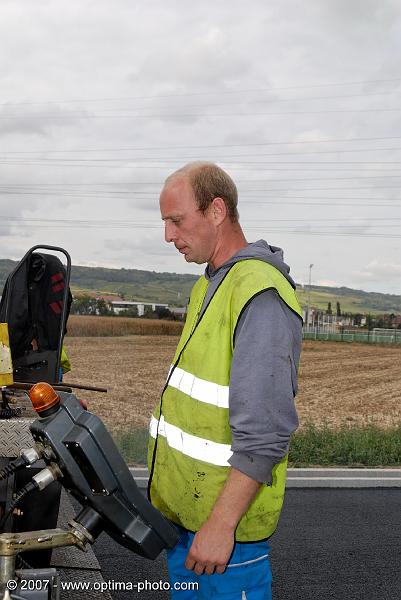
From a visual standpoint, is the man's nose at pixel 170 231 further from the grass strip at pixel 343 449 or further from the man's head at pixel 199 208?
the grass strip at pixel 343 449

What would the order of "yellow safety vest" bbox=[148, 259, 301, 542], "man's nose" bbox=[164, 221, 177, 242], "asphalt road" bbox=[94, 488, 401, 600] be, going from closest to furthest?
"yellow safety vest" bbox=[148, 259, 301, 542] < "man's nose" bbox=[164, 221, 177, 242] < "asphalt road" bbox=[94, 488, 401, 600]

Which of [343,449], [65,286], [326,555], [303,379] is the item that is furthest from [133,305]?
[65,286]

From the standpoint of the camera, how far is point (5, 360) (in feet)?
11.9

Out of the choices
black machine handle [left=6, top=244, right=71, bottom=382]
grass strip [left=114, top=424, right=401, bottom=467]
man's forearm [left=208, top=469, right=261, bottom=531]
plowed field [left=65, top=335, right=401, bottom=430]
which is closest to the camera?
man's forearm [left=208, top=469, right=261, bottom=531]

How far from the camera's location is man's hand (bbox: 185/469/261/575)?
80.3 inches

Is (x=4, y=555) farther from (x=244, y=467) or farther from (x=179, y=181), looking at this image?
(x=179, y=181)

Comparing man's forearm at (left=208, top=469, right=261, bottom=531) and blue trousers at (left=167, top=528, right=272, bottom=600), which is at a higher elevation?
man's forearm at (left=208, top=469, right=261, bottom=531)

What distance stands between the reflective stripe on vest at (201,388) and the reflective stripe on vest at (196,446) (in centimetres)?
12

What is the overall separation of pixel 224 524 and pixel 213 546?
0.22 feet

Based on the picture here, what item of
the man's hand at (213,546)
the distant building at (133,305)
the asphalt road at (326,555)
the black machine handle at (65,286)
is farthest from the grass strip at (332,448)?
the distant building at (133,305)

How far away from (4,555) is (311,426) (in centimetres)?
946

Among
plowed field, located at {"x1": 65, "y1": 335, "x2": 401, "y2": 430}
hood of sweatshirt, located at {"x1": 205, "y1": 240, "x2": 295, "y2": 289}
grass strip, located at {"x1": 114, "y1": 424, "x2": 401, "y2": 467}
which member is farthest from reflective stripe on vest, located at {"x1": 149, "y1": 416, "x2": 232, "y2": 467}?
plowed field, located at {"x1": 65, "y1": 335, "x2": 401, "y2": 430}

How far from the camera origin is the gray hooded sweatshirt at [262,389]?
208 centimetres

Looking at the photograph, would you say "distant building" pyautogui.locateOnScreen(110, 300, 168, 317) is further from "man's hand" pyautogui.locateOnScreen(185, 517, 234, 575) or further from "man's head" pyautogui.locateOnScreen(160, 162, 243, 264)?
"man's hand" pyautogui.locateOnScreen(185, 517, 234, 575)
